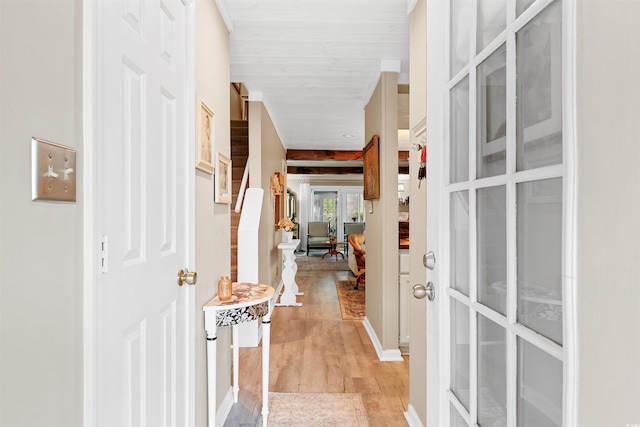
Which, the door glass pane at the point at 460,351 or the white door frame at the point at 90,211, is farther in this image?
the door glass pane at the point at 460,351

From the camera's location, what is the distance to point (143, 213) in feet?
3.72

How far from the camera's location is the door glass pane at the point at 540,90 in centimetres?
64

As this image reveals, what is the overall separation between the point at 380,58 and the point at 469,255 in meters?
2.46

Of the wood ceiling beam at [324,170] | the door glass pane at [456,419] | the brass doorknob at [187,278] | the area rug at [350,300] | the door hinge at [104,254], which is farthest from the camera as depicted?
the wood ceiling beam at [324,170]

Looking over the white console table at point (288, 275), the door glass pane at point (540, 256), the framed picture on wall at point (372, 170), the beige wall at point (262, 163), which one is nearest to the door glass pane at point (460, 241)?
the door glass pane at point (540, 256)

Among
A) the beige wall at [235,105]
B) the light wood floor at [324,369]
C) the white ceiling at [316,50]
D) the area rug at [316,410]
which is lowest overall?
the light wood floor at [324,369]

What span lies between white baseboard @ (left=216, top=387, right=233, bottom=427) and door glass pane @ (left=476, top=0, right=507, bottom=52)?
7.15 feet

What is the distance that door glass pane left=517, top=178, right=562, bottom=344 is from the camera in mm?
645

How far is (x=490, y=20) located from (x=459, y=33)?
0.18 m

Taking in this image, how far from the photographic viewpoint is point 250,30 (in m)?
2.52
